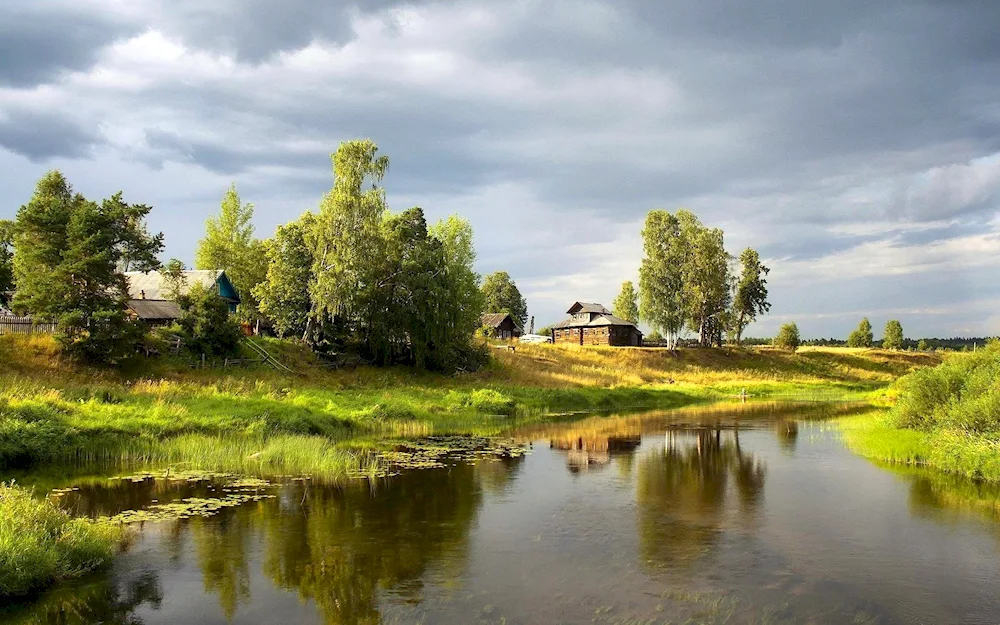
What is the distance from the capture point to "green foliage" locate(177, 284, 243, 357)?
1774 inches

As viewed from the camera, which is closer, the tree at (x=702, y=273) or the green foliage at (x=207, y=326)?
the green foliage at (x=207, y=326)

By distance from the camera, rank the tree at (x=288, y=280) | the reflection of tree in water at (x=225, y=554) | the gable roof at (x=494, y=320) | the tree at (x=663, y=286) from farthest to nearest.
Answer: the gable roof at (x=494, y=320) → the tree at (x=663, y=286) → the tree at (x=288, y=280) → the reflection of tree in water at (x=225, y=554)

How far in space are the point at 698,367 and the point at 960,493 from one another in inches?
2377

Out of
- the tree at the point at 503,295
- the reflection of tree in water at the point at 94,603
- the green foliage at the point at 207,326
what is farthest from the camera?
the tree at the point at 503,295

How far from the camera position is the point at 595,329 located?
9475 cm

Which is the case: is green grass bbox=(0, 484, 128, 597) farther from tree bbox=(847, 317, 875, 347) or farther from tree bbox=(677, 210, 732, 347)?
tree bbox=(847, 317, 875, 347)

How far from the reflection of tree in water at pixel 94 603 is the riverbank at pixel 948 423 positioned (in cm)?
2497

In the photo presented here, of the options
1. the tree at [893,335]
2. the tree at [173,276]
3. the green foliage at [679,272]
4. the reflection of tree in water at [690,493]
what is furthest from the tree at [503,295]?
the reflection of tree in water at [690,493]

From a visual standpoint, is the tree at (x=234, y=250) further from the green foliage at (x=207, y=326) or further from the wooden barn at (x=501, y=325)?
the wooden barn at (x=501, y=325)

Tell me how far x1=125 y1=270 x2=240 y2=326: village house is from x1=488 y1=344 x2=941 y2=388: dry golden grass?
1030 inches

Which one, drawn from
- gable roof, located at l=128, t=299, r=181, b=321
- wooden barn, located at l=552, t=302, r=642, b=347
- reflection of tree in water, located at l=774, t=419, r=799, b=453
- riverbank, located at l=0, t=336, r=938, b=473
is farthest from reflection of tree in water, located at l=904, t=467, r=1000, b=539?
wooden barn, located at l=552, t=302, r=642, b=347

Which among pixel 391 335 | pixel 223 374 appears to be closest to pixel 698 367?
pixel 391 335

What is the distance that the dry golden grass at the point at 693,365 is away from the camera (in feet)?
215

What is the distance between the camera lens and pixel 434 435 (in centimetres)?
3459
